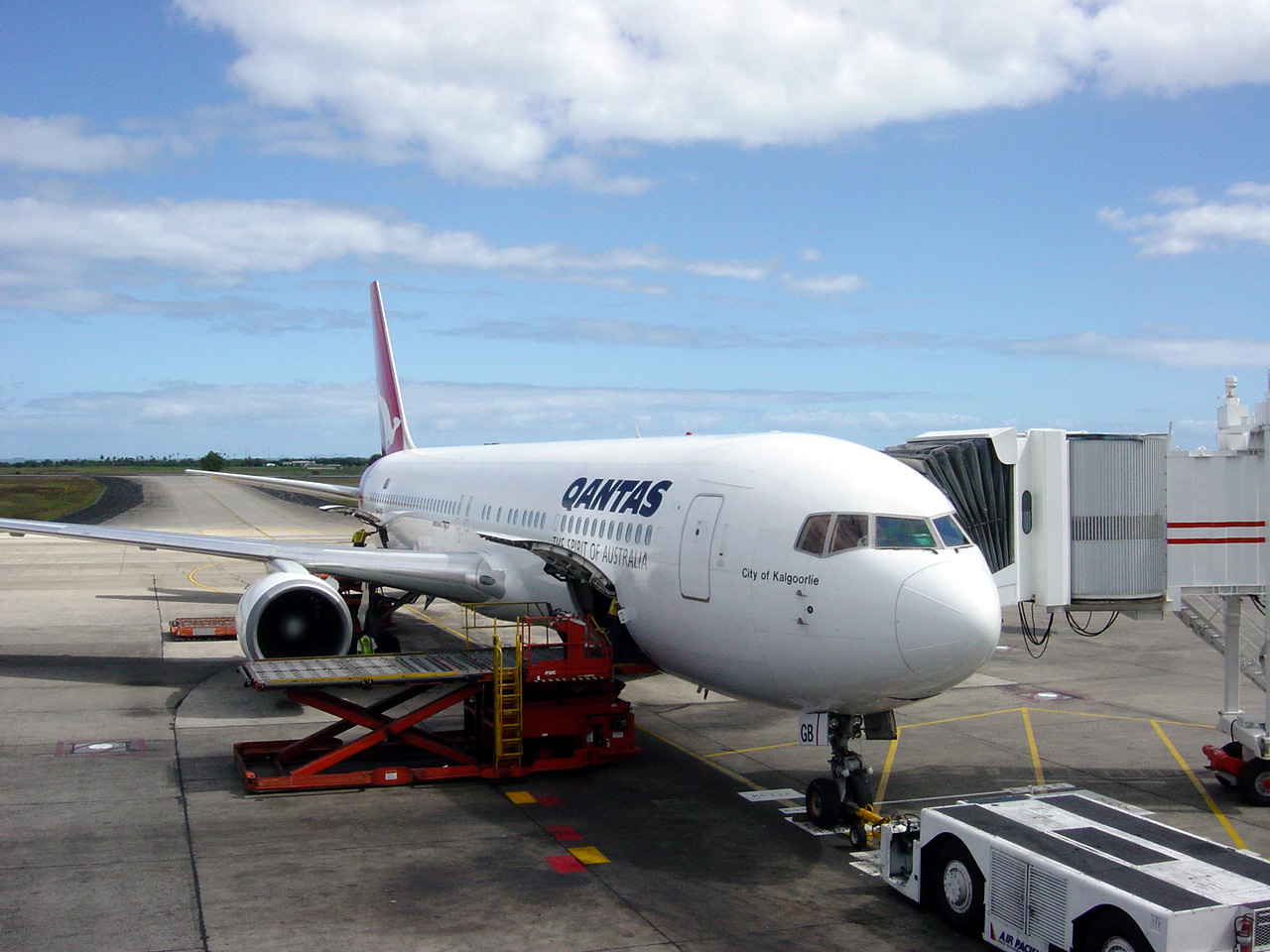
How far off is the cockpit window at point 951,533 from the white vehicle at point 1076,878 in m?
2.46

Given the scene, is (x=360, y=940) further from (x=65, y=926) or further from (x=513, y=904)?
(x=65, y=926)

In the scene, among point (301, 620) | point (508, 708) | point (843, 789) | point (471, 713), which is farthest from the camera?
point (301, 620)

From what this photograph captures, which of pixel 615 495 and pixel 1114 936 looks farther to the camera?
pixel 615 495

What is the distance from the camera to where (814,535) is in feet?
36.8

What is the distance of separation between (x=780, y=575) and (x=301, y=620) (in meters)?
10.1

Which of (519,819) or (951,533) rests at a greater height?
(951,533)

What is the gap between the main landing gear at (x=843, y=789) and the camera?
11.8 metres

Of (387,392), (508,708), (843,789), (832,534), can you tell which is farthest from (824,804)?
(387,392)

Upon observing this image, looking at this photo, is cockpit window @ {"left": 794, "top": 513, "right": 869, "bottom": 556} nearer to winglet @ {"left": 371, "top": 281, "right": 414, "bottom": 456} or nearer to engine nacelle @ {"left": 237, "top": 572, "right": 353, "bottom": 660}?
engine nacelle @ {"left": 237, "top": 572, "right": 353, "bottom": 660}

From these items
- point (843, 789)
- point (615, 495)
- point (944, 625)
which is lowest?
point (843, 789)

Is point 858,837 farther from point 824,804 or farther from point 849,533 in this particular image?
point 849,533

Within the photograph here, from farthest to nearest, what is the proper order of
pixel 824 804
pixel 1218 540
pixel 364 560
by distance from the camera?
pixel 364 560
pixel 1218 540
pixel 824 804

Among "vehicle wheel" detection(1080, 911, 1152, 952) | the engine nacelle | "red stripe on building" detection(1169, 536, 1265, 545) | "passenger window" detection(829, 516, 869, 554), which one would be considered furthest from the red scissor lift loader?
"red stripe on building" detection(1169, 536, 1265, 545)

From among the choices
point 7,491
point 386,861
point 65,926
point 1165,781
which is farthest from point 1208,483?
point 7,491
